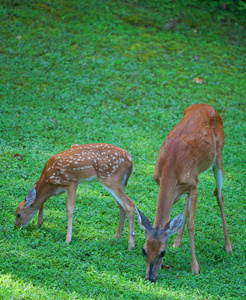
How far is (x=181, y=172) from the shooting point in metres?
6.29

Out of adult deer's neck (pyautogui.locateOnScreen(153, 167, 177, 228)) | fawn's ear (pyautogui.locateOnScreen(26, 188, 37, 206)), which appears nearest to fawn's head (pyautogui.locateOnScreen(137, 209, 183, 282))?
adult deer's neck (pyautogui.locateOnScreen(153, 167, 177, 228))

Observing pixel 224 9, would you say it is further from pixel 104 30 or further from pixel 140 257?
pixel 140 257

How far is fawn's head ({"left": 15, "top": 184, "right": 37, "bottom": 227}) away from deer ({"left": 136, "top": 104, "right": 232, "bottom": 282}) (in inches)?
77.7

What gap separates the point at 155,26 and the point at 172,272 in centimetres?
1214

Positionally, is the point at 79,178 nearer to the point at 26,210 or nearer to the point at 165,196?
the point at 26,210

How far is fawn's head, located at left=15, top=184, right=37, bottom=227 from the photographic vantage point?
6746 mm

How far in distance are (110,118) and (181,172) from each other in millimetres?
5629

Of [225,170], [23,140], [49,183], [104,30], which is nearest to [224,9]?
[104,30]

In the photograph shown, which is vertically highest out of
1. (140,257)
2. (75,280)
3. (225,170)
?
(75,280)

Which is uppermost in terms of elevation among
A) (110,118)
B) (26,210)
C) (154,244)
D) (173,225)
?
(173,225)

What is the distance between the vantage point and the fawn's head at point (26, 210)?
6.75 m

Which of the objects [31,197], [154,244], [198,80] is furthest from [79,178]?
[198,80]

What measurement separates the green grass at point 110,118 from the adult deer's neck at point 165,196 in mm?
777

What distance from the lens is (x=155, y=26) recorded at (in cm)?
1628
